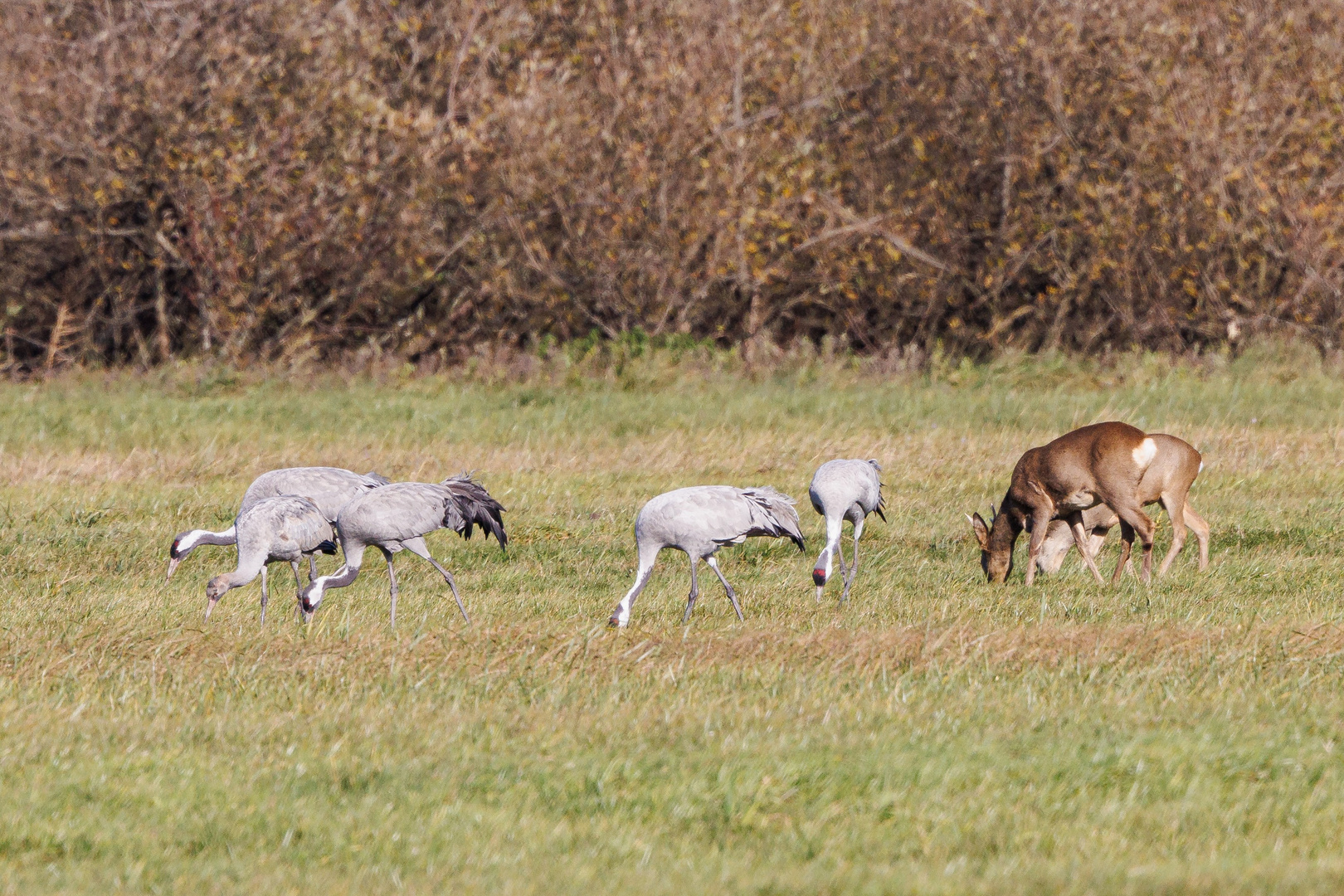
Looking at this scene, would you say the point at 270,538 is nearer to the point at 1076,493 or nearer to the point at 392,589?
the point at 392,589

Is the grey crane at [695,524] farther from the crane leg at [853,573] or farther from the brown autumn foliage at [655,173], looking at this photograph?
the brown autumn foliage at [655,173]

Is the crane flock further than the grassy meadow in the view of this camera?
Yes

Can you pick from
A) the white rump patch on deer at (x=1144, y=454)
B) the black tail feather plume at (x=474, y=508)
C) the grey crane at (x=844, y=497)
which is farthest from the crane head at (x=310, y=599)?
the white rump patch on deer at (x=1144, y=454)

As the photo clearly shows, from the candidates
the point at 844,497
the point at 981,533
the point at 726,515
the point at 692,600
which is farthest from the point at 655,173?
the point at 692,600

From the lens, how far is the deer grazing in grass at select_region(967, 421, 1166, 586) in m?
10.9

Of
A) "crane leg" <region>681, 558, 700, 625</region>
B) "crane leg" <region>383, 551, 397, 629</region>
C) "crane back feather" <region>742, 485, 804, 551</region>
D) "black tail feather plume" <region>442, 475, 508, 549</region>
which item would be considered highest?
"crane back feather" <region>742, 485, 804, 551</region>

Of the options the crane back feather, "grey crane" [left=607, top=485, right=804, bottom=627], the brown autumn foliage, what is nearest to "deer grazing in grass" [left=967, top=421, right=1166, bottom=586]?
the crane back feather

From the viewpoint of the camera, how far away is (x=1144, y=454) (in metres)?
11.0

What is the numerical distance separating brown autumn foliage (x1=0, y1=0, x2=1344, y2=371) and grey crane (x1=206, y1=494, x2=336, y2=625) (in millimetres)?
11997

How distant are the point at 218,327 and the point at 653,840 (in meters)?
17.3

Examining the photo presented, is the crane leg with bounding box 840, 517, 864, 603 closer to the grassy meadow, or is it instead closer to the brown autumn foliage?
the grassy meadow

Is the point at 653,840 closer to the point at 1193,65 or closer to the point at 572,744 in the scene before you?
the point at 572,744

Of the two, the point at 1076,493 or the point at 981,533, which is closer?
the point at 1076,493

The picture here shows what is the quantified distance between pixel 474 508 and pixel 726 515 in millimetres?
1604
